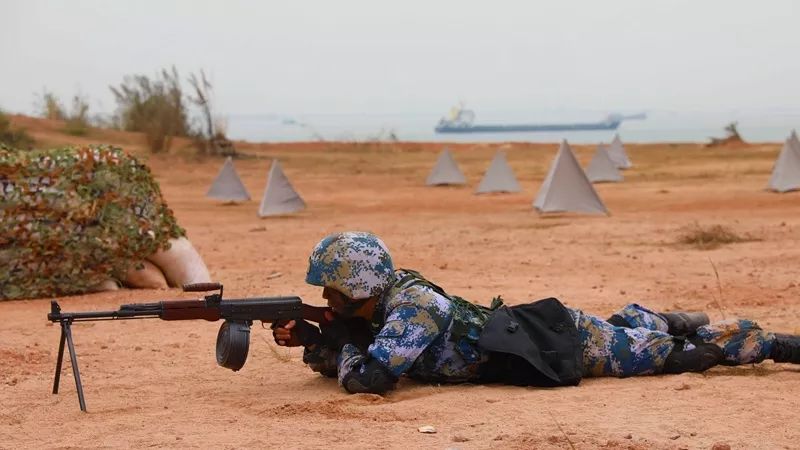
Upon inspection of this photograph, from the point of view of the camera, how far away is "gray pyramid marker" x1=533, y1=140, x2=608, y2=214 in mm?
17281

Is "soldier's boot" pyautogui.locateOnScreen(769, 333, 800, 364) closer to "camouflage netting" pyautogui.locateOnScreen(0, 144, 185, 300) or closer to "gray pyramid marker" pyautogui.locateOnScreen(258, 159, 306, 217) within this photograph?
"camouflage netting" pyautogui.locateOnScreen(0, 144, 185, 300)

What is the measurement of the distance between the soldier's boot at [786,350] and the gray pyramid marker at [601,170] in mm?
19568

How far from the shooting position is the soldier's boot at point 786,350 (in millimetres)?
6086

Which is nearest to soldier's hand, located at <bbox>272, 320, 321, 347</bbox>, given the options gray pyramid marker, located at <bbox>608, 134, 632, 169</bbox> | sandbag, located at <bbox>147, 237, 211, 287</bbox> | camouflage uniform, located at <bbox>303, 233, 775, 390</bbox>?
camouflage uniform, located at <bbox>303, 233, 775, 390</bbox>

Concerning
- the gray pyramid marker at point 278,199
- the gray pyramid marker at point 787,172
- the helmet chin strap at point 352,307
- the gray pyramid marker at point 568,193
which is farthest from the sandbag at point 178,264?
the gray pyramid marker at point 787,172

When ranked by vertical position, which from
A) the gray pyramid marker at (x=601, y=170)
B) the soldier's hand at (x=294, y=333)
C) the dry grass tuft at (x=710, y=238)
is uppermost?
the gray pyramid marker at (x=601, y=170)

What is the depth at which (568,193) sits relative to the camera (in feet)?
57.4

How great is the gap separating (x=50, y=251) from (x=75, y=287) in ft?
1.15

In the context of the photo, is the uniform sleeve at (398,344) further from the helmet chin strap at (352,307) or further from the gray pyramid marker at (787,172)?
the gray pyramid marker at (787,172)

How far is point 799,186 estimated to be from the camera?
67.1ft

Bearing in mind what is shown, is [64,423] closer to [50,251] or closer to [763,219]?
[50,251]

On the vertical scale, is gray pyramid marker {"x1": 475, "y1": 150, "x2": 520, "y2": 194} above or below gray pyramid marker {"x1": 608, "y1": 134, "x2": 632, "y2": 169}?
below

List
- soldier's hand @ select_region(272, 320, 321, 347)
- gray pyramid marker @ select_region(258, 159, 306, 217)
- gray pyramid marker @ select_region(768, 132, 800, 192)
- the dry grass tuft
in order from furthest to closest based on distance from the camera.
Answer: gray pyramid marker @ select_region(768, 132, 800, 192) < gray pyramid marker @ select_region(258, 159, 306, 217) < the dry grass tuft < soldier's hand @ select_region(272, 320, 321, 347)

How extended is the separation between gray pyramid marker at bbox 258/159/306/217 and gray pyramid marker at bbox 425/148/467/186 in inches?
264
